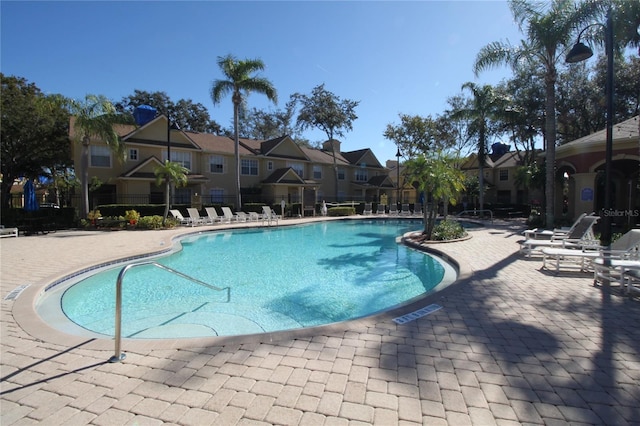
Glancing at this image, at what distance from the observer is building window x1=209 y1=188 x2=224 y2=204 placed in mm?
29375

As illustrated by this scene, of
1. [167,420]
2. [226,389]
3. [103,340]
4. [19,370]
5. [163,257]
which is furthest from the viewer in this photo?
[163,257]

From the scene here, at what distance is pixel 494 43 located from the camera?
1639cm

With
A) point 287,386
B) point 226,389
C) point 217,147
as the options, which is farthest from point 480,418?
point 217,147

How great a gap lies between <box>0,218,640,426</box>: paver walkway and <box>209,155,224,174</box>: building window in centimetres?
2533

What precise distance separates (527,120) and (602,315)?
2933cm

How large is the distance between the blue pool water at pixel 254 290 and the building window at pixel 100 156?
15.3 m

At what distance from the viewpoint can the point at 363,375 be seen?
10.6 feet

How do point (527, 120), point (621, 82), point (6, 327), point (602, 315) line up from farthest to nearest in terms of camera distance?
point (527, 120) < point (621, 82) < point (602, 315) < point (6, 327)

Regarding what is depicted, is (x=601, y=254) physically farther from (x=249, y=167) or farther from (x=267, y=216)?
(x=249, y=167)

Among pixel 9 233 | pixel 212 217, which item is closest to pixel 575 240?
pixel 212 217

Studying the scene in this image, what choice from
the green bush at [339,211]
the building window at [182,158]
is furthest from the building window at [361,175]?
the building window at [182,158]

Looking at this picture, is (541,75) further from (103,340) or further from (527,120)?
(103,340)

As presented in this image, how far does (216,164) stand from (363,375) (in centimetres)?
2876

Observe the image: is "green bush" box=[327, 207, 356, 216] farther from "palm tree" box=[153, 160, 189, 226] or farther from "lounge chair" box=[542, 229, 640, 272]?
"lounge chair" box=[542, 229, 640, 272]
